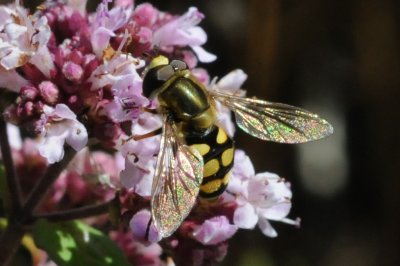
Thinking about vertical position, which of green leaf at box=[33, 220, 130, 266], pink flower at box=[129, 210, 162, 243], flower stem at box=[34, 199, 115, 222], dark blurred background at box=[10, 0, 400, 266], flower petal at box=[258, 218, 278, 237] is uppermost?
pink flower at box=[129, 210, 162, 243]

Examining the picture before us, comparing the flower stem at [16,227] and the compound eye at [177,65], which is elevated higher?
the compound eye at [177,65]

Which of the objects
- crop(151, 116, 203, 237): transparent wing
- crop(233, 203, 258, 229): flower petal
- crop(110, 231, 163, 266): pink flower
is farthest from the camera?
crop(110, 231, 163, 266): pink flower

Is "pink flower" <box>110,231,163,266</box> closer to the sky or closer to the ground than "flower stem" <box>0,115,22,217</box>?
closer to the ground

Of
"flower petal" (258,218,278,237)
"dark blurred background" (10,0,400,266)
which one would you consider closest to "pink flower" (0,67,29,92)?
"flower petal" (258,218,278,237)

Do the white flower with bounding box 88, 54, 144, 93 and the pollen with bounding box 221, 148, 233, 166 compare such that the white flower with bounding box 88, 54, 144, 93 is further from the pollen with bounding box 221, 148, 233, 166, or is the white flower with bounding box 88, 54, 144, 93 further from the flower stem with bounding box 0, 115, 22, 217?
the flower stem with bounding box 0, 115, 22, 217

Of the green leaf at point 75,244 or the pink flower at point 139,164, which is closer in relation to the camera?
the pink flower at point 139,164

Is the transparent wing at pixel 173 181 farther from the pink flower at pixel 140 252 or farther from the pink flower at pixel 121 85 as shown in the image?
the pink flower at pixel 140 252

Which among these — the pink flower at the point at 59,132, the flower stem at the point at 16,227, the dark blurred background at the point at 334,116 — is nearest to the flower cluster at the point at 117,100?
the pink flower at the point at 59,132
